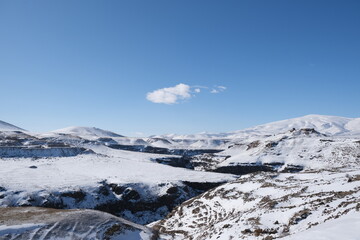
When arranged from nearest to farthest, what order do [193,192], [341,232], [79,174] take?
[341,232], [193,192], [79,174]

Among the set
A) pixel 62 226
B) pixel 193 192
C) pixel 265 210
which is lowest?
pixel 193 192

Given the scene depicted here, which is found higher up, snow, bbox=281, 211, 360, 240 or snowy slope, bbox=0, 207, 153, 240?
snow, bbox=281, 211, 360, 240

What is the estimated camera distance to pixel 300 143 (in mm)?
97938

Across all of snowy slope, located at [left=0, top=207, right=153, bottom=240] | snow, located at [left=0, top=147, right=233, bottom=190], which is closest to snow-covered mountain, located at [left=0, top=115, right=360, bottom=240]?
snowy slope, located at [left=0, top=207, right=153, bottom=240]

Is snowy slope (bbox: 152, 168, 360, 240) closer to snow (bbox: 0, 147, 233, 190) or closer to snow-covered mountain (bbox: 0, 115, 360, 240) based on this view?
snow-covered mountain (bbox: 0, 115, 360, 240)

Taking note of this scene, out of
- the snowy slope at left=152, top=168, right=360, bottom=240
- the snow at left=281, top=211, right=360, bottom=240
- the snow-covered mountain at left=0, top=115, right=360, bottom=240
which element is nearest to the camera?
the snow at left=281, top=211, right=360, bottom=240

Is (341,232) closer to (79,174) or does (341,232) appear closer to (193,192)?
(193,192)

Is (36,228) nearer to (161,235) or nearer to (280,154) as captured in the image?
(161,235)

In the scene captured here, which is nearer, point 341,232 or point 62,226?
point 341,232

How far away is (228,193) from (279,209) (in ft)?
54.6

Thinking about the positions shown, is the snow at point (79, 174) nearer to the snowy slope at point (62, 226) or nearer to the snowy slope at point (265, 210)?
the snowy slope at point (265, 210)

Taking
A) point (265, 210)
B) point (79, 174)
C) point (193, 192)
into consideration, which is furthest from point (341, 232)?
point (79, 174)

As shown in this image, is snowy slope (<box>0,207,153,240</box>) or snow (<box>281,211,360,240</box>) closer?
snow (<box>281,211,360,240</box>)

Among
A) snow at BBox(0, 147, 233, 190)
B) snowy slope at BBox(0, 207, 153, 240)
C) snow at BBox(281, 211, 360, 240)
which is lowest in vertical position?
snowy slope at BBox(0, 207, 153, 240)
